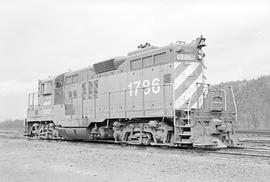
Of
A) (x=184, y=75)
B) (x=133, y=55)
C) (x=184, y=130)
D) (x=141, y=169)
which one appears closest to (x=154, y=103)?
(x=184, y=75)

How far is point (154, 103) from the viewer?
12.3 metres

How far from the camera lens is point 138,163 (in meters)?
7.78

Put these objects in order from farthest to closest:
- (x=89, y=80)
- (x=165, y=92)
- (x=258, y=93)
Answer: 1. (x=258, y=93)
2. (x=89, y=80)
3. (x=165, y=92)

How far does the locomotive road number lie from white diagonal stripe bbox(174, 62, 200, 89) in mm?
747

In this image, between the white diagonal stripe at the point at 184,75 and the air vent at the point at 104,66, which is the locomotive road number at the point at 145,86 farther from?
the air vent at the point at 104,66

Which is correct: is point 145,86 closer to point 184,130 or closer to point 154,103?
point 154,103

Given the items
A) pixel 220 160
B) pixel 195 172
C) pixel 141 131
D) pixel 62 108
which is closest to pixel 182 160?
pixel 220 160

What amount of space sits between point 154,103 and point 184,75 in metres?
1.57

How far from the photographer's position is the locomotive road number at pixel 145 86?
1233cm

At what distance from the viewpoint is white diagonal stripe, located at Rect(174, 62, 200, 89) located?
11844 mm

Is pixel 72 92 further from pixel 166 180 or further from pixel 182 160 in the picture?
pixel 166 180

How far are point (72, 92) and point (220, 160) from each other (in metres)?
10.5

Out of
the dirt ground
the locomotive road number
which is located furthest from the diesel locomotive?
the dirt ground

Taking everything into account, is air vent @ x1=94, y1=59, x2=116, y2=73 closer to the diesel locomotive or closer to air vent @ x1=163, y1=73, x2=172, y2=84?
the diesel locomotive
